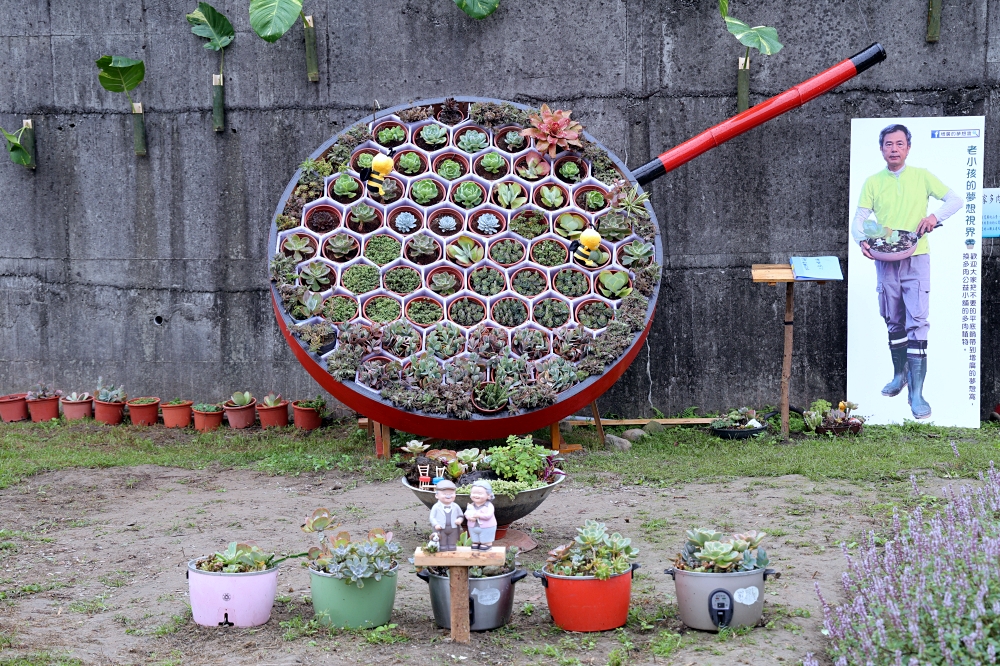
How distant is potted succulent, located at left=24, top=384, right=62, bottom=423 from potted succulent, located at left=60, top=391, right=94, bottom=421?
100 mm

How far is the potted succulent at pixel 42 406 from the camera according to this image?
9.70 metres

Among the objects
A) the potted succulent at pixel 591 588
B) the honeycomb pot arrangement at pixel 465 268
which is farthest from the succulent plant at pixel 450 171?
the potted succulent at pixel 591 588

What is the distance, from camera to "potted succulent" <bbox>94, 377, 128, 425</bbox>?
9.59 meters

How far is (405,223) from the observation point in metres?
7.98

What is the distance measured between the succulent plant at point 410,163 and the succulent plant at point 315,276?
1157 millimetres

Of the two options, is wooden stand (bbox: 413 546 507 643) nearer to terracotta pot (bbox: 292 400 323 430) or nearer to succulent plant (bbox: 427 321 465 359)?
succulent plant (bbox: 427 321 465 359)

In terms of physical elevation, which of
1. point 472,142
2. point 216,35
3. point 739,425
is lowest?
point 739,425

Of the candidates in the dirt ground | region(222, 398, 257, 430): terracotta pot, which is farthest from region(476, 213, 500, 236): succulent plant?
region(222, 398, 257, 430): terracotta pot

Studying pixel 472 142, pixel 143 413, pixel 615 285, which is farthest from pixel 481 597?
pixel 143 413

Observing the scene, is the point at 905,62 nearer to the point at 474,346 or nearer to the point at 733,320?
the point at 733,320

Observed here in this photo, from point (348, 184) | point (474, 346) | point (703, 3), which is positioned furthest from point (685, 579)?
point (703, 3)

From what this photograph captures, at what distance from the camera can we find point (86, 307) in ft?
32.9

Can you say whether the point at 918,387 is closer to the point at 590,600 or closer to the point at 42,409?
the point at 590,600

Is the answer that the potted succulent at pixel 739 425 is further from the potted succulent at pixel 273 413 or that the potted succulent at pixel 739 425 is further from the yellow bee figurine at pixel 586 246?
the potted succulent at pixel 273 413
